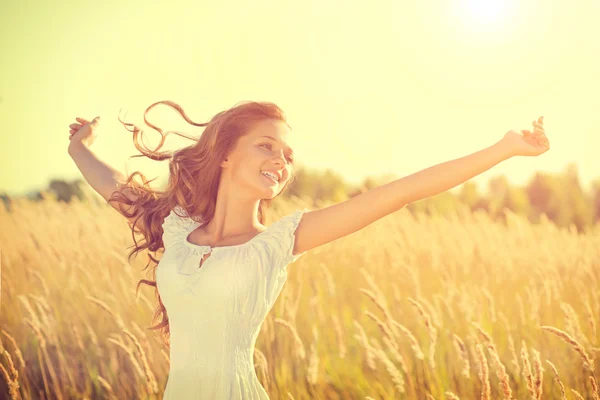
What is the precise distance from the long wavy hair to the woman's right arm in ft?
0.06

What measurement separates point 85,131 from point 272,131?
0.85 meters

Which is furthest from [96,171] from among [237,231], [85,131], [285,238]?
[285,238]

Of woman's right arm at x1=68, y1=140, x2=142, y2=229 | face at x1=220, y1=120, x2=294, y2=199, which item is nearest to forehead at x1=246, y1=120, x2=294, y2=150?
face at x1=220, y1=120, x2=294, y2=199

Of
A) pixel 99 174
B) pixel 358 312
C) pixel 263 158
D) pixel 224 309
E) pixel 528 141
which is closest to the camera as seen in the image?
pixel 528 141

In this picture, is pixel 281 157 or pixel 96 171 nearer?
pixel 281 157

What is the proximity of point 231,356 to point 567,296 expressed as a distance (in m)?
1.75

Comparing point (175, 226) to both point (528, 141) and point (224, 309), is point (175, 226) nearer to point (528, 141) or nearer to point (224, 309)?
point (224, 309)

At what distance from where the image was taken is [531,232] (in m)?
3.34

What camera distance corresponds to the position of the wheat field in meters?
2.66

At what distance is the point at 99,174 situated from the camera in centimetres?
243

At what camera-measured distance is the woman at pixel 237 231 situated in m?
1.77

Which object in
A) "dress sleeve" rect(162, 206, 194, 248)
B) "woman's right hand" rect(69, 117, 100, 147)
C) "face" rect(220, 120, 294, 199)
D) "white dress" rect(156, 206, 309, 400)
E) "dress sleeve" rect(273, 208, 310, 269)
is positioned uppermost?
"woman's right hand" rect(69, 117, 100, 147)


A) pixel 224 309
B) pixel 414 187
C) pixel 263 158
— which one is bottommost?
pixel 224 309

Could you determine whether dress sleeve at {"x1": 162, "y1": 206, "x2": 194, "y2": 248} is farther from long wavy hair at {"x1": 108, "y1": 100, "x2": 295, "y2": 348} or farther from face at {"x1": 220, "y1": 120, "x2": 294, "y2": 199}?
face at {"x1": 220, "y1": 120, "x2": 294, "y2": 199}
